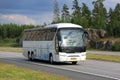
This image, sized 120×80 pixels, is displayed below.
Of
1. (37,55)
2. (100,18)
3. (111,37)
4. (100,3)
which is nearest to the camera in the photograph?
(37,55)

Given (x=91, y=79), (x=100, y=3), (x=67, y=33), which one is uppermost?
(x=100, y=3)

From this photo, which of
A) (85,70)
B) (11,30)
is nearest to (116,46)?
(85,70)

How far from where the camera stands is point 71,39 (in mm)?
33344

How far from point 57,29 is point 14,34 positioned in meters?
152

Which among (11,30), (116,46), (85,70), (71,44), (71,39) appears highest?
(11,30)

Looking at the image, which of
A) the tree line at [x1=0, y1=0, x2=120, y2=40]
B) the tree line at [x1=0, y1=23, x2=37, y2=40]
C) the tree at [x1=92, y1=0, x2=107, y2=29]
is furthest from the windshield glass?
the tree line at [x1=0, y1=23, x2=37, y2=40]

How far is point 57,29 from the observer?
33688 mm

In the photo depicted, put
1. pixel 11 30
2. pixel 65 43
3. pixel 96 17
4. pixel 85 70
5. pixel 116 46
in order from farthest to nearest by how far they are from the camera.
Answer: pixel 11 30 < pixel 96 17 < pixel 116 46 < pixel 65 43 < pixel 85 70

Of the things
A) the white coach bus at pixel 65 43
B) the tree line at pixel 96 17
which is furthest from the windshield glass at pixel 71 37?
the tree line at pixel 96 17

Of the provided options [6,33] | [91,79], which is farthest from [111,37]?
[6,33]

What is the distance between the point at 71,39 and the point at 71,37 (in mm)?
158

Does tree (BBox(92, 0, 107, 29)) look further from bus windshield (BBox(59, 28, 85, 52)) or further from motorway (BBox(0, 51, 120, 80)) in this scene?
motorway (BBox(0, 51, 120, 80))

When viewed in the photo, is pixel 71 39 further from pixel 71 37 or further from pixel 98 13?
pixel 98 13

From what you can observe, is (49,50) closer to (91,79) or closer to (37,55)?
(37,55)
